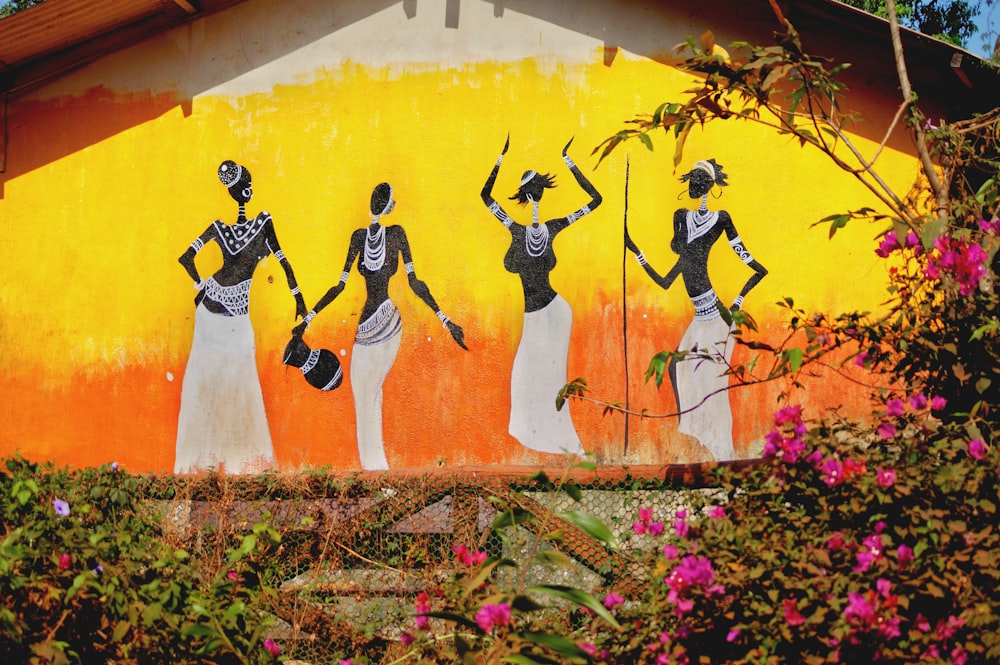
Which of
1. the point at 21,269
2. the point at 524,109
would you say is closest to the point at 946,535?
the point at 524,109

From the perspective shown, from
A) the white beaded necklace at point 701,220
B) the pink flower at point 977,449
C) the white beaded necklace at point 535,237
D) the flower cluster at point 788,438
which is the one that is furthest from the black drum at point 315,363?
the pink flower at point 977,449

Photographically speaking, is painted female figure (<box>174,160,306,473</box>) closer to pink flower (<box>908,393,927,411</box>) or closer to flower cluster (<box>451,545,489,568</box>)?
flower cluster (<box>451,545,489,568</box>)

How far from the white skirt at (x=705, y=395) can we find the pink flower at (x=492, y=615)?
4.73m

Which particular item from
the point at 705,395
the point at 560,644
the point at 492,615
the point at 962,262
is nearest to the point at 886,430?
the point at 962,262

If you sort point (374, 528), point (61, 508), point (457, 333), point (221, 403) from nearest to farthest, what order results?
point (61, 508)
point (374, 528)
point (457, 333)
point (221, 403)

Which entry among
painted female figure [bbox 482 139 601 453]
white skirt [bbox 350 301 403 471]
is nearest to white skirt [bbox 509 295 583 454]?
painted female figure [bbox 482 139 601 453]

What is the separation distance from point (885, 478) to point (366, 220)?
5.62m

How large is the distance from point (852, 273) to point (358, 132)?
4050 millimetres

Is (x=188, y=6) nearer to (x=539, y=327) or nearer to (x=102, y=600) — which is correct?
(x=539, y=327)

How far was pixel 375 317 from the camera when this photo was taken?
8.44 meters

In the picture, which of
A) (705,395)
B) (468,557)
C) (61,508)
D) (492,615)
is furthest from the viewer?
(705,395)

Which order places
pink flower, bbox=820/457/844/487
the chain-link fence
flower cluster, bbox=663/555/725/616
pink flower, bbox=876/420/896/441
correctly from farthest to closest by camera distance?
1. the chain-link fence
2. pink flower, bbox=876/420/896/441
3. pink flower, bbox=820/457/844/487
4. flower cluster, bbox=663/555/725/616

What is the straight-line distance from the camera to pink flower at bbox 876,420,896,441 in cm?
392

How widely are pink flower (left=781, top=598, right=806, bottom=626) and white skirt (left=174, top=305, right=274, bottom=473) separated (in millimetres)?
5673
